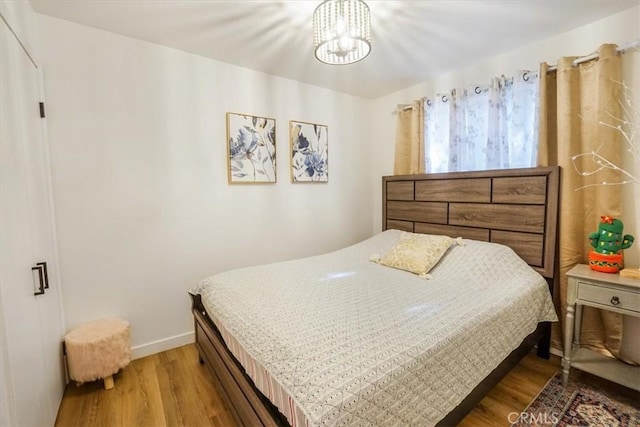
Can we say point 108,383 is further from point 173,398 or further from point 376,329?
point 376,329

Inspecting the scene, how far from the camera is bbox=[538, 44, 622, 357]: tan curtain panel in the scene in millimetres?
1862

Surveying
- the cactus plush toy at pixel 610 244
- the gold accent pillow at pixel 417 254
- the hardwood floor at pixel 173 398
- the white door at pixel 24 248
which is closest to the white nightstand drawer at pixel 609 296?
the cactus plush toy at pixel 610 244

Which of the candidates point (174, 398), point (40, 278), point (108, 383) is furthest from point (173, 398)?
point (40, 278)

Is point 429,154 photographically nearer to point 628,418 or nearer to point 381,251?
point 381,251

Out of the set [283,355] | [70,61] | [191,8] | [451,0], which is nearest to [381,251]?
[283,355]

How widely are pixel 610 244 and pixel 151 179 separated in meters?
3.21

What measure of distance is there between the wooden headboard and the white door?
2.90 meters

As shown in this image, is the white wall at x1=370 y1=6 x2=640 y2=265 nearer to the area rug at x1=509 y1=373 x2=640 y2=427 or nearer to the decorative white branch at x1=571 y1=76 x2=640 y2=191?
the decorative white branch at x1=571 y1=76 x2=640 y2=191

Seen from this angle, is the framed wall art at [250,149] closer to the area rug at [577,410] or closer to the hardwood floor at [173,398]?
the hardwood floor at [173,398]

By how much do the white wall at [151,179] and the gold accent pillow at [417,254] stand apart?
3.68ft

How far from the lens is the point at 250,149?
2.69 m

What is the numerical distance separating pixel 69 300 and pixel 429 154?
129 inches

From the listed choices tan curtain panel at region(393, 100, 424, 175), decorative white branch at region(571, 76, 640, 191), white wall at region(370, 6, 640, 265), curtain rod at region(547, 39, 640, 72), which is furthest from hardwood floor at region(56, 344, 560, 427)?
curtain rod at region(547, 39, 640, 72)

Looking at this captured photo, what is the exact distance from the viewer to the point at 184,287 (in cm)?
246
